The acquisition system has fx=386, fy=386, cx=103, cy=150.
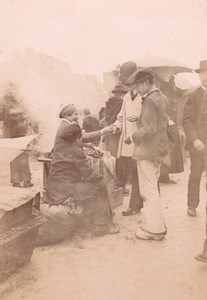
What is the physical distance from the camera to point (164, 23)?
440 centimetres

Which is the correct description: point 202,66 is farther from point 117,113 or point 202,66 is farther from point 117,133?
point 117,133

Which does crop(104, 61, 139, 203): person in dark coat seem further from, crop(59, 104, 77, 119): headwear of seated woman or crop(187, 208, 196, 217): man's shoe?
crop(59, 104, 77, 119): headwear of seated woman

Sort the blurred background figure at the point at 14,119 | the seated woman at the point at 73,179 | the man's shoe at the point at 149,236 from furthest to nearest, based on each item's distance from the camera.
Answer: the blurred background figure at the point at 14,119 → the seated woman at the point at 73,179 → the man's shoe at the point at 149,236

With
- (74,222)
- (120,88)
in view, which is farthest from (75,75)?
(74,222)

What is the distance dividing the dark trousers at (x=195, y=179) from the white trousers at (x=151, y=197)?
89 centimetres

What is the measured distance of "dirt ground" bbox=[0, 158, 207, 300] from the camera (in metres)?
2.86

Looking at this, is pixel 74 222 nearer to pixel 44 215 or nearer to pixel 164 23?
pixel 44 215

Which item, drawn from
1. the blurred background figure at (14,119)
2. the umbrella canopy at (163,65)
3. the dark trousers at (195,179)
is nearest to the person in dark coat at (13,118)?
the blurred background figure at (14,119)

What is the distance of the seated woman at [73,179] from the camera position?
394cm

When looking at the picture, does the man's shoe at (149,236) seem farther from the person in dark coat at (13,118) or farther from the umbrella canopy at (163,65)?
the person in dark coat at (13,118)

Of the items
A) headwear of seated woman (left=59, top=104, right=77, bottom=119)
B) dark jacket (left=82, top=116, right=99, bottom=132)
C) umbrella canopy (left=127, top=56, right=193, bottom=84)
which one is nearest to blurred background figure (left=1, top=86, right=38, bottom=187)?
dark jacket (left=82, top=116, right=99, bottom=132)

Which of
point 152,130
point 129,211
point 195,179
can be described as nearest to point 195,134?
point 195,179

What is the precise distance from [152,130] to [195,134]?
0.89 m

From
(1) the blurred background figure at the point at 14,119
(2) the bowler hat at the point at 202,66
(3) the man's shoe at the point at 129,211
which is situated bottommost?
(3) the man's shoe at the point at 129,211
